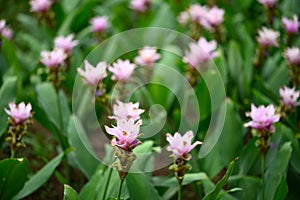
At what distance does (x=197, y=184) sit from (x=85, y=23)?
133 cm

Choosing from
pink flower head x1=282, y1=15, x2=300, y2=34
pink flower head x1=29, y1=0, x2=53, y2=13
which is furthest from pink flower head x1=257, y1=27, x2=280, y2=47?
pink flower head x1=29, y1=0, x2=53, y2=13

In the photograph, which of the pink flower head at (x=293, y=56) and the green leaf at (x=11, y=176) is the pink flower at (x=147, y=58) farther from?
the green leaf at (x=11, y=176)

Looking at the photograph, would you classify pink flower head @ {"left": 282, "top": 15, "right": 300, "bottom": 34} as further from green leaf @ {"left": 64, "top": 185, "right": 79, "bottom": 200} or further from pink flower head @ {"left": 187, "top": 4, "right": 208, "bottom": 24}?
green leaf @ {"left": 64, "top": 185, "right": 79, "bottom": 200}

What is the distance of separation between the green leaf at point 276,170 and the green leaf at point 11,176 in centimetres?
81

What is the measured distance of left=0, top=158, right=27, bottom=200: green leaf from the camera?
5.90 feet

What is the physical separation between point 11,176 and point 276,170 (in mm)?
881

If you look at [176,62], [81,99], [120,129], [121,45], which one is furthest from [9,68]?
[120,129]

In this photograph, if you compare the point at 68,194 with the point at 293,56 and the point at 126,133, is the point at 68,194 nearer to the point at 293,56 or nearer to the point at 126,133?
the point at 126,133

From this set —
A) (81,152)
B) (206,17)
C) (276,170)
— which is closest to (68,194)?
(81,152)

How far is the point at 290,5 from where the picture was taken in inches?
127

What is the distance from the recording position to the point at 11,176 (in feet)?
6.05

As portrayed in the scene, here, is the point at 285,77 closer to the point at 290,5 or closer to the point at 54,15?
the point at 290,5

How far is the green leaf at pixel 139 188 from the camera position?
1.81 metres

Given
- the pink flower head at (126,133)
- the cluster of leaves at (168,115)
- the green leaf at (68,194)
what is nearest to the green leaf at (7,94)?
the cluster of leaves at (168,115)
